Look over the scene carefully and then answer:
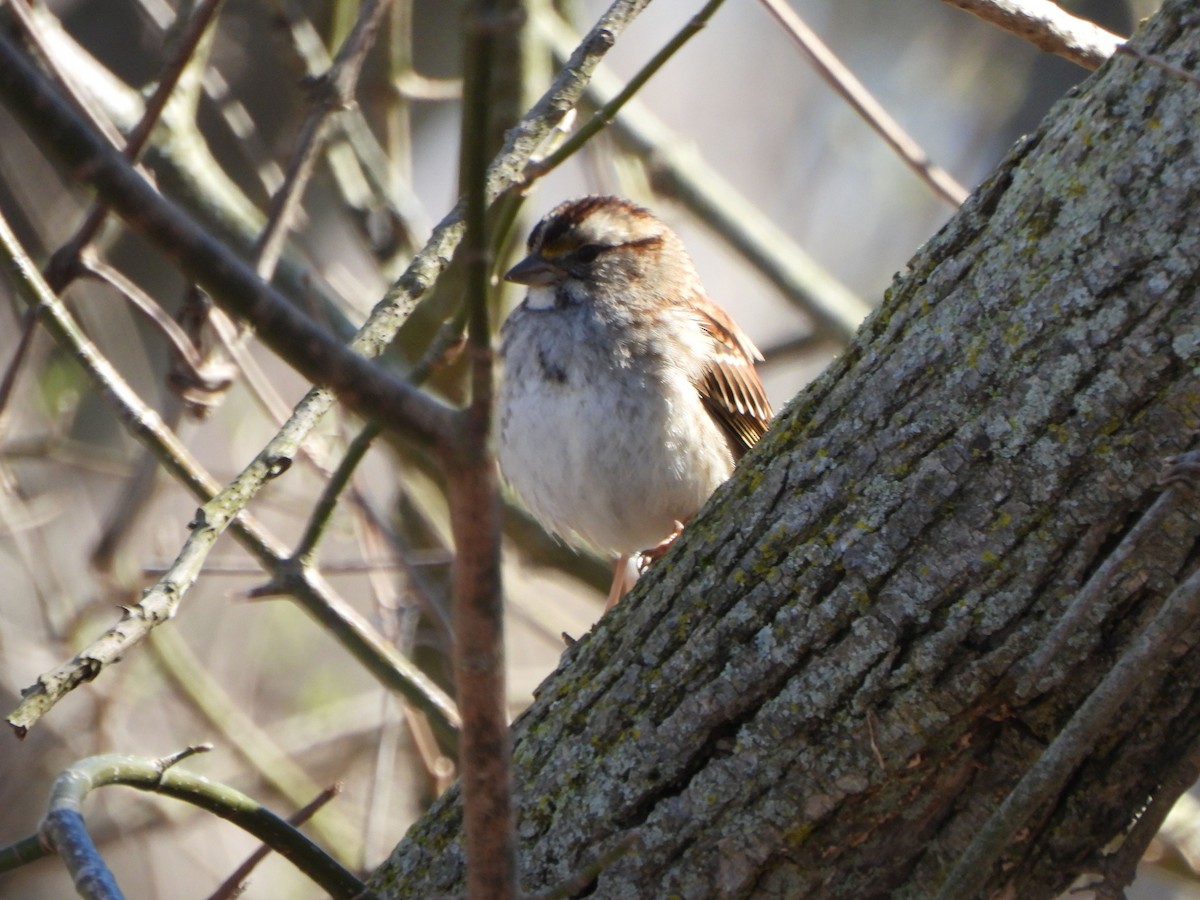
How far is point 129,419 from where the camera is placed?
8.45 feet

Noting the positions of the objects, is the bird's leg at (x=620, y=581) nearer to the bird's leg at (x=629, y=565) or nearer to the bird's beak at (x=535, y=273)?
the bird's leg at (x=629, y=565)

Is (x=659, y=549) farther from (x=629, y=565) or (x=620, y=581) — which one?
(x=629, y=565)

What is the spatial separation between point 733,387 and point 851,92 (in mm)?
863

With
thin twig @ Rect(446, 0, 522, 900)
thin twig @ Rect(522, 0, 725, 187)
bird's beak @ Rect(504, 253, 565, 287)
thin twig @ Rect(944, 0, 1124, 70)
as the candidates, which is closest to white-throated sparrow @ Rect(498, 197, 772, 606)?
bird's beak @ Rect(504, 253, 565, 287)

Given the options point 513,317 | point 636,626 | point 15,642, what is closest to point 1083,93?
point 636,626

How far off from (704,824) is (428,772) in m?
2.15

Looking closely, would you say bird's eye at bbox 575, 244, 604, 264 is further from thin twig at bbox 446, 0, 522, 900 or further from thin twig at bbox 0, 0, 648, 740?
thin twig at bbox 446, 0, 522, 900

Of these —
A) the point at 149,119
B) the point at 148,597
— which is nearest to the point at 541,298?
the point at 149,119

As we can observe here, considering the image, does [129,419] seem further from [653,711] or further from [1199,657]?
[1199,657]

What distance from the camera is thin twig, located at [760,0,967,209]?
2.84 meters

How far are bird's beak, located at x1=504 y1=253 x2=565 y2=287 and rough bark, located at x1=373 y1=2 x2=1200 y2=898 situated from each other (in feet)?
5.95

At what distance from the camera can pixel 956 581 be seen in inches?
71.2

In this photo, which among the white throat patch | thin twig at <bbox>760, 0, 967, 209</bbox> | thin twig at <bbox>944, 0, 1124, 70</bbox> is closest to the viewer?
thin twig at <bbox>944, 0, 1124, 70</bbox>

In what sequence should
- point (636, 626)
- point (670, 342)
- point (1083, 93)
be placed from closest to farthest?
1. point (1083, 93)
2. point (636, 626)
3. point (670, 342)
